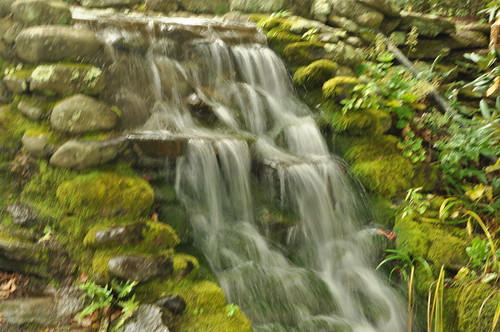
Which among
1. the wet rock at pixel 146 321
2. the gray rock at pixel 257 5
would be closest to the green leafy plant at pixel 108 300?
the wet rock at pixel 146 321

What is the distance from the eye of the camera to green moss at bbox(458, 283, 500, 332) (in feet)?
→ 11.8

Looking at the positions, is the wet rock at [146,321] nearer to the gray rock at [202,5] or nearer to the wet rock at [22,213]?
the wet rock at [22,213]

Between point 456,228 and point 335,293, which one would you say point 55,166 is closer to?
point 335,293

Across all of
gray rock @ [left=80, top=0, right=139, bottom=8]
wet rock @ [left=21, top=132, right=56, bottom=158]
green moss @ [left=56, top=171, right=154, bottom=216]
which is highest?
gray rock @ [left=80, top=0, right=139, bottom=8]

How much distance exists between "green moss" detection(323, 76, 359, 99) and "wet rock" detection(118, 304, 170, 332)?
437 centimetres

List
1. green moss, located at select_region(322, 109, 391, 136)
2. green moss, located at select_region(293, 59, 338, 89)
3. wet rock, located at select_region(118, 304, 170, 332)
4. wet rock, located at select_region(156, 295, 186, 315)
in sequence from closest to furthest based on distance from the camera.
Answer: wet rock, located at select_region(118, 304, 170, 332), wet rock, located at select_region(156, 295, 186, 315), green moss, located at select_region(322, 109, 391, 136), green moss, located at select_region(293, 59, 338, 89)

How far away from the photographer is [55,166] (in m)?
3.92

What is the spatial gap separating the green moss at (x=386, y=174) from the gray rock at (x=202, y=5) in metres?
5.80

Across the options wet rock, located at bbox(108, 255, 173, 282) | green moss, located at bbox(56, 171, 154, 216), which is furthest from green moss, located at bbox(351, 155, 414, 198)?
wet rock, located at bbox(108, 255, 173, 282)

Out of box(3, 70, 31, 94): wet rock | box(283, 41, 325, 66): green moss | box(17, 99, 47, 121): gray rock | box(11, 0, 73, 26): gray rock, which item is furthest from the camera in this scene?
box(283, 41, 325, 66): green moss

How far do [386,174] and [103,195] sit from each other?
386cm

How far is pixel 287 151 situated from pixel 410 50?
427 centimetres

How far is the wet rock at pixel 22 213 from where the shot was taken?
11.8 feet

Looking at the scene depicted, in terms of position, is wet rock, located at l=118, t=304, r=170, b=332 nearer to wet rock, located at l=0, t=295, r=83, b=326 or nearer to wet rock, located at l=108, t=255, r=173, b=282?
wet rock, located at l=108, t=255, r=173, b=282
